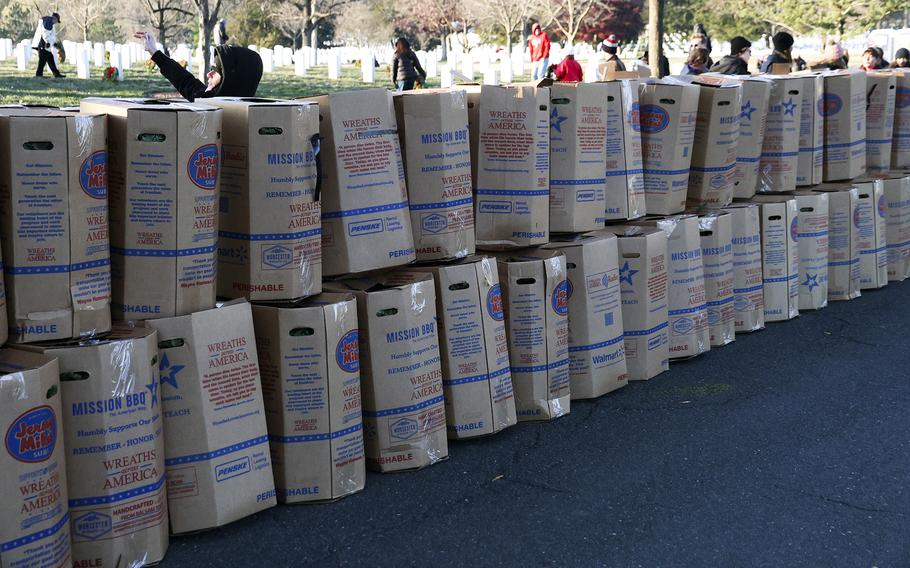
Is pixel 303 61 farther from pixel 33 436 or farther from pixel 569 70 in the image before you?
pixel 33 436

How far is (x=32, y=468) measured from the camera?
3.18 metres

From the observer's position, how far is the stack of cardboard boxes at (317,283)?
3.46m

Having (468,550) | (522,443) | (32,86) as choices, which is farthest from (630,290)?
(32,86)

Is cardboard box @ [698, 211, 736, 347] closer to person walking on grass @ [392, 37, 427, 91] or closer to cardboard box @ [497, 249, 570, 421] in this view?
cardboard box @ [497, 249, 570, 421]

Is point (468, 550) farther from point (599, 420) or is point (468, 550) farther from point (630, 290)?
point (630, 290)

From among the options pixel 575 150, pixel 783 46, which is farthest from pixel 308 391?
pixel 783 46

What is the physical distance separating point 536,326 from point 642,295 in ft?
2.93

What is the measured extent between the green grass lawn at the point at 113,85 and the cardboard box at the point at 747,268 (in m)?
7.17

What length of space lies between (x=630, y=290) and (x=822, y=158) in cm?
272

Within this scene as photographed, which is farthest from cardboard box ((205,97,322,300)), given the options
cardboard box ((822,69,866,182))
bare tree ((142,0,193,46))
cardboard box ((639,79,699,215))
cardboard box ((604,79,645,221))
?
bare tree ((142,0,193,46))

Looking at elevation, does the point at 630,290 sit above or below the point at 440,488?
above

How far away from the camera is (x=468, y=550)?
374cm

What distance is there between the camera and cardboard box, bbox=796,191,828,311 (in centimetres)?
711

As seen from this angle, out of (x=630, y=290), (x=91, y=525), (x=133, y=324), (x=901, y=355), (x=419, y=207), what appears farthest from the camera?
(x=901, y=355)
